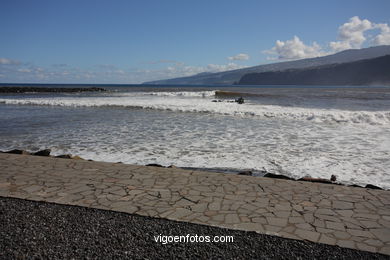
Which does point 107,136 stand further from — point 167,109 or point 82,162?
point 167,109

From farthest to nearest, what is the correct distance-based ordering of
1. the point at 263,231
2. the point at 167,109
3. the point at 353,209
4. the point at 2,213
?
the point at 167,109 → the point at 353,209 → the point at 2,213 → the point at 263,231

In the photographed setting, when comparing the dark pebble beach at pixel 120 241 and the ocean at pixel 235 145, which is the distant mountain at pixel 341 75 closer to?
the ocean at pixel 235 145

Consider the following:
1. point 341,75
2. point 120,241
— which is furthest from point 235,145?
point 341,75

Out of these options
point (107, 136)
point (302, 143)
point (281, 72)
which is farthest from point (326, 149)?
point (281, 72)

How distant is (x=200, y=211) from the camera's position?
4074mm

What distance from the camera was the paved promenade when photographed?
361 cm

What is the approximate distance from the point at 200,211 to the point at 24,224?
2288 mm

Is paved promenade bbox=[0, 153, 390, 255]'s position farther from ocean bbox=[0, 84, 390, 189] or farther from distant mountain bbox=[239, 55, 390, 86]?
distant mountain bbox=[239, 55, 390, 86]

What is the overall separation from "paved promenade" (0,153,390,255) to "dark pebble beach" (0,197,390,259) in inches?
8.1

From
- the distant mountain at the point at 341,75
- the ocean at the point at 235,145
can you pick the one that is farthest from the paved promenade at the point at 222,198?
the distant mountain at the point at 341,75

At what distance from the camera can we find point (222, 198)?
4.58 meters

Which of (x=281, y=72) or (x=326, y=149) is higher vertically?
(x=281, y=72)

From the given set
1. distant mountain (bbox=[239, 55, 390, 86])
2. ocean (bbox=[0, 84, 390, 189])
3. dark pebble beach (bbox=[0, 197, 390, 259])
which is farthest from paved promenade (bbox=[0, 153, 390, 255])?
distant mountain (bbox=[239, 55, 390, 86])

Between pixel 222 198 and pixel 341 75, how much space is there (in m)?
169
